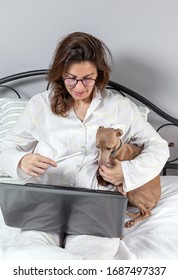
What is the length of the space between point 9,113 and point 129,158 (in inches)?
27.6

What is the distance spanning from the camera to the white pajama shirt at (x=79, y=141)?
1326mm

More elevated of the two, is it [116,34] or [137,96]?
[116,34]

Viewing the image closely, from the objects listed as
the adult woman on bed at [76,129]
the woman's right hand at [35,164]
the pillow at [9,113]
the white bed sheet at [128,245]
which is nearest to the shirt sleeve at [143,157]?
the adult woman on bed at [76,129]

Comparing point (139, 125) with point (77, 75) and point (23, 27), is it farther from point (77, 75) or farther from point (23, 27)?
point (23, 27)

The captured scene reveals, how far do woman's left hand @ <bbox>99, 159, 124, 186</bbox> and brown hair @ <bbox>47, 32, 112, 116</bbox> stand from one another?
0.31 metres

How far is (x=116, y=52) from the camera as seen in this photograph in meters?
1.80

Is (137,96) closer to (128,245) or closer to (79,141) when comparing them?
(79,141)

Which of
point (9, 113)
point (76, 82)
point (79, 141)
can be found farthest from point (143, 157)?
point (9, 113)

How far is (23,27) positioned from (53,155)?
2.67ft

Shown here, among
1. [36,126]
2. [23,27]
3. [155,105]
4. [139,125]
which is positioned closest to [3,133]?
[36,126]

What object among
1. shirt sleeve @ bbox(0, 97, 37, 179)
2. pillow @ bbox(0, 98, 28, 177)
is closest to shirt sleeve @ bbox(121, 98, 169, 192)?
shirt sleeve @ bbox(0, 97, 37, 179)

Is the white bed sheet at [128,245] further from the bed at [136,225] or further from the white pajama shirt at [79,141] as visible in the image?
the white pajama shirt at [79,141]

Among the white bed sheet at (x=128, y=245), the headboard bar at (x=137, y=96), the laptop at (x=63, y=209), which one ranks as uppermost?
the headboard bar at (x=137, y=96)

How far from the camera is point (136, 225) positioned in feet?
4.53
